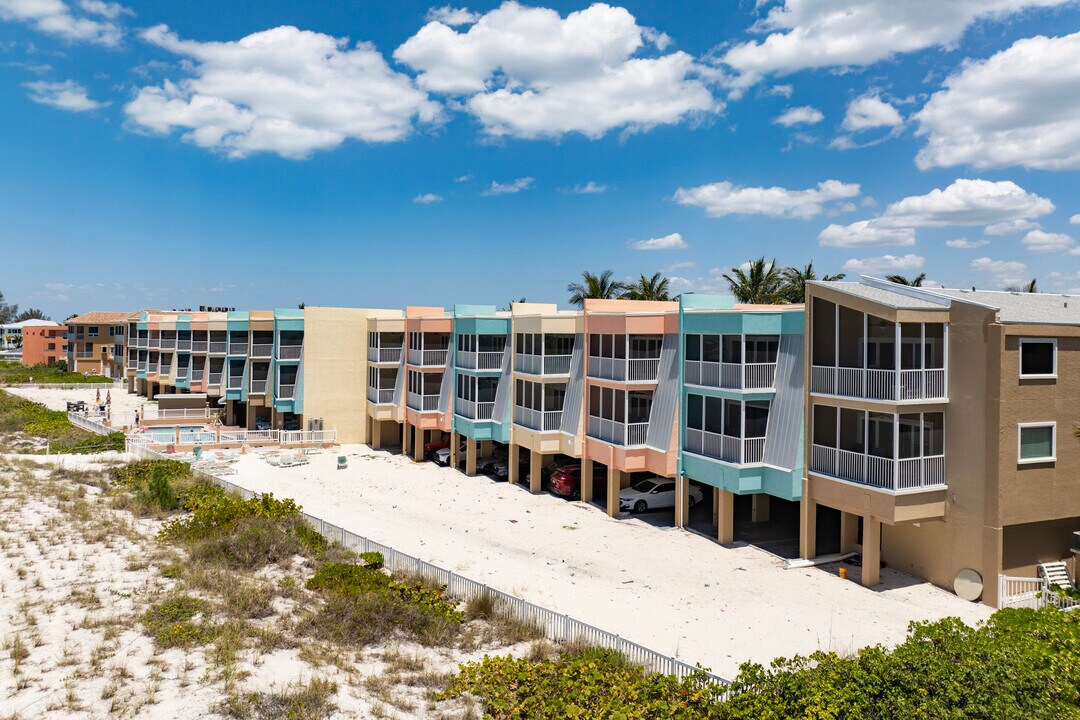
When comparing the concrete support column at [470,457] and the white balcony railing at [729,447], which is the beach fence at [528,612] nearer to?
the white balcony railing at [729,447]

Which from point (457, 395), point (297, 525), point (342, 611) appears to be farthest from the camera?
point (457, 395)

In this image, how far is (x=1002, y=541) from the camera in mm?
18297

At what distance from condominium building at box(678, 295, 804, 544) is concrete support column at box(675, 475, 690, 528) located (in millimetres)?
578

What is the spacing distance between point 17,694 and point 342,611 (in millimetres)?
6268

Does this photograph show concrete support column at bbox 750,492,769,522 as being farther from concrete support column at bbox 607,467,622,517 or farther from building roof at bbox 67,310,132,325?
building roof at bbox 67,310,132,325

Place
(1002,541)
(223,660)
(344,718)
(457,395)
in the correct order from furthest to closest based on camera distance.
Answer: (457,395)
(1002,541)
(223,660)
(344,718)

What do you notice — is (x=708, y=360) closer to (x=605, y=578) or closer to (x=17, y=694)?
(x=605, y=578)

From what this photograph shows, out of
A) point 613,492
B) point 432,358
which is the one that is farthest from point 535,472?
point 432,358

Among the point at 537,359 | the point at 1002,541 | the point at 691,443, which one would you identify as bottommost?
the point at 1002,541

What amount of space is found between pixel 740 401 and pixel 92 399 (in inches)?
2430

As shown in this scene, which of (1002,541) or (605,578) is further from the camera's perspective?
(605,578)

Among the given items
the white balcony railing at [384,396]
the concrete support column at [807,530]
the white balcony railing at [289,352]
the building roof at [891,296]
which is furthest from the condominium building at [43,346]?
the building roof at [891,296]

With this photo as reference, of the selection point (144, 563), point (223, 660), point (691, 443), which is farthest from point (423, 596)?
point (691, 443)

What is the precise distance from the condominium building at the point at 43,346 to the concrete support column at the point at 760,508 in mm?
103640
